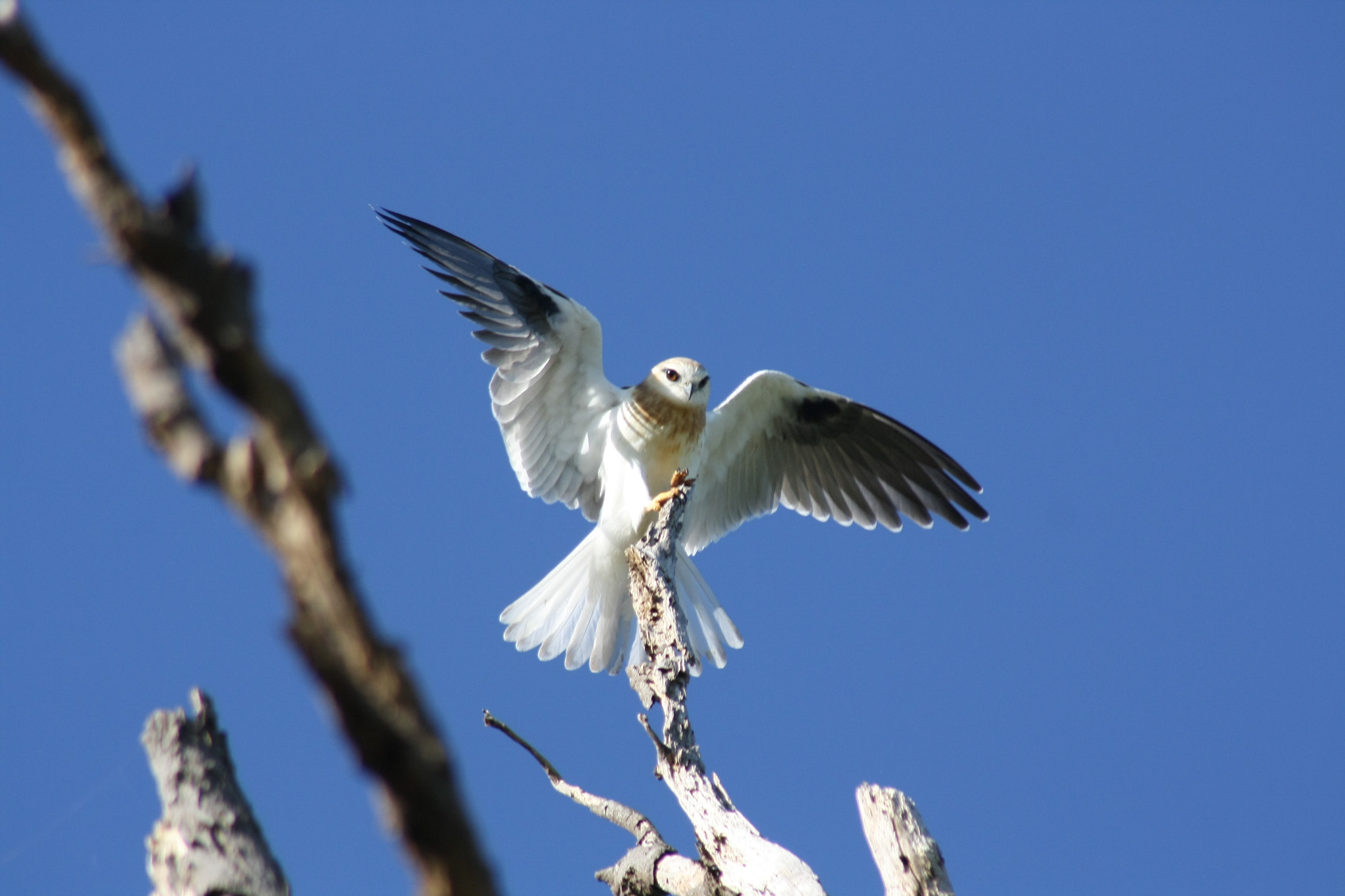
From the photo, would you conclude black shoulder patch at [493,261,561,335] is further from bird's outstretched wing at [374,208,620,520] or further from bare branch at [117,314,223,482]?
bare branch at [117,314,223,482]

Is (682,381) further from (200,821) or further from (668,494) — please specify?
→ (200,821)

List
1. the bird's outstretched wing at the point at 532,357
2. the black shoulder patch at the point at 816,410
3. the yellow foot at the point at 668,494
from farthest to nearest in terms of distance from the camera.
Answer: the black shoulder patch at the point at 816,410 < the bird's outstretched wing at the point at 532,357 < the yellow foot at the point at 668,494

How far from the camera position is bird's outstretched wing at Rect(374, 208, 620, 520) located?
621cm

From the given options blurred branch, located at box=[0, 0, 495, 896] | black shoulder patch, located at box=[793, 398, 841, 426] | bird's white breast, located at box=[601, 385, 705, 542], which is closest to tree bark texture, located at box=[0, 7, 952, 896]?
blurred branch, located at box=[0, 0, 495, 896]

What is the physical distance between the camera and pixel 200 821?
2.71 metres

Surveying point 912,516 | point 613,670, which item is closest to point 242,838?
point 613,670

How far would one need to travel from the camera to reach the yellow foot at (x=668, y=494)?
18.1ft

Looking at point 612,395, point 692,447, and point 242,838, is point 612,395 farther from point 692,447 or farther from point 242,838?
point 242,838

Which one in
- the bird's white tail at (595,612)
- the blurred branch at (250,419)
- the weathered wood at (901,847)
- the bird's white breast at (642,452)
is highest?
the bird's white breast at (642,452)

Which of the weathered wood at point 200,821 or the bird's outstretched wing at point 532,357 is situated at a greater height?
the bird's outstretched wing at point 532,357

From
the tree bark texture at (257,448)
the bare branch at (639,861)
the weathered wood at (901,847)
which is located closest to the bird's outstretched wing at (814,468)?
the bare branch at (639,861)

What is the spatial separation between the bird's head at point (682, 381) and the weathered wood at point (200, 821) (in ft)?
12.3

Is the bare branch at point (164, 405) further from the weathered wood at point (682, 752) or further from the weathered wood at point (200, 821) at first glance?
the weathered wood at point (682, 752)

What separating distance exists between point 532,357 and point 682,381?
2.75ft
